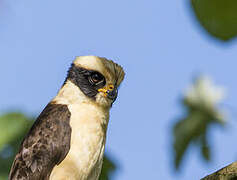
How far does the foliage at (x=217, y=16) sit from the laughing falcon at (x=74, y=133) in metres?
2.77

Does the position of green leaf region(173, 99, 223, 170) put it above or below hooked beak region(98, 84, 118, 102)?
below

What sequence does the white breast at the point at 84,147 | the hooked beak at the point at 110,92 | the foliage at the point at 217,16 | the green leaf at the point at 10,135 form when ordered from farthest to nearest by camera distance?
the hooked beak at the point at 110,92
the white breast at the point at 84,147
the green leaf at the point at 10,135
the foliage at the point at 217,16

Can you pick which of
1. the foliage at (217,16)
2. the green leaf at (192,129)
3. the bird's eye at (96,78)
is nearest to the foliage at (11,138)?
the green leaf at (192,129)

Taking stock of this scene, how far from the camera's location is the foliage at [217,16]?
5.77 feet

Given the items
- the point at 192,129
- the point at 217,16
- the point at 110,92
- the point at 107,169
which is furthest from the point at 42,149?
the point at 217,16

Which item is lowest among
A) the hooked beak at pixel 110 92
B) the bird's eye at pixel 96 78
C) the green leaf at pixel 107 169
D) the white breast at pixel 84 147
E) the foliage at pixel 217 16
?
the green leaf at pixel 107 169

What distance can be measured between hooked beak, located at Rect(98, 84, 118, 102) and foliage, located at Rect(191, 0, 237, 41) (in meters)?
3.10

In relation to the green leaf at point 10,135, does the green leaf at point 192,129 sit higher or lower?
lower

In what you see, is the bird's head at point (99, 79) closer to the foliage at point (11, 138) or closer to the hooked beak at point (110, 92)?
the hooked beak at point (110, 92)

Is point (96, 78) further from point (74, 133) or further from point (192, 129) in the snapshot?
point (192, 129)

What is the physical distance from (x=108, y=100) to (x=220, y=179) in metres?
2.37

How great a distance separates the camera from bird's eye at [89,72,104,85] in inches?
196

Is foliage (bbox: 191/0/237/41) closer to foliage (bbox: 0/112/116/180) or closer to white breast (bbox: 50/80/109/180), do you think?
foliage (bbox: 0/112/116/180)

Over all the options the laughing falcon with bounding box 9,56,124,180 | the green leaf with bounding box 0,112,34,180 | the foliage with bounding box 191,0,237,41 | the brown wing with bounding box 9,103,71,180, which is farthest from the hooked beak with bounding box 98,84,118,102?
the foliage with bounding box 191,0,237,41
